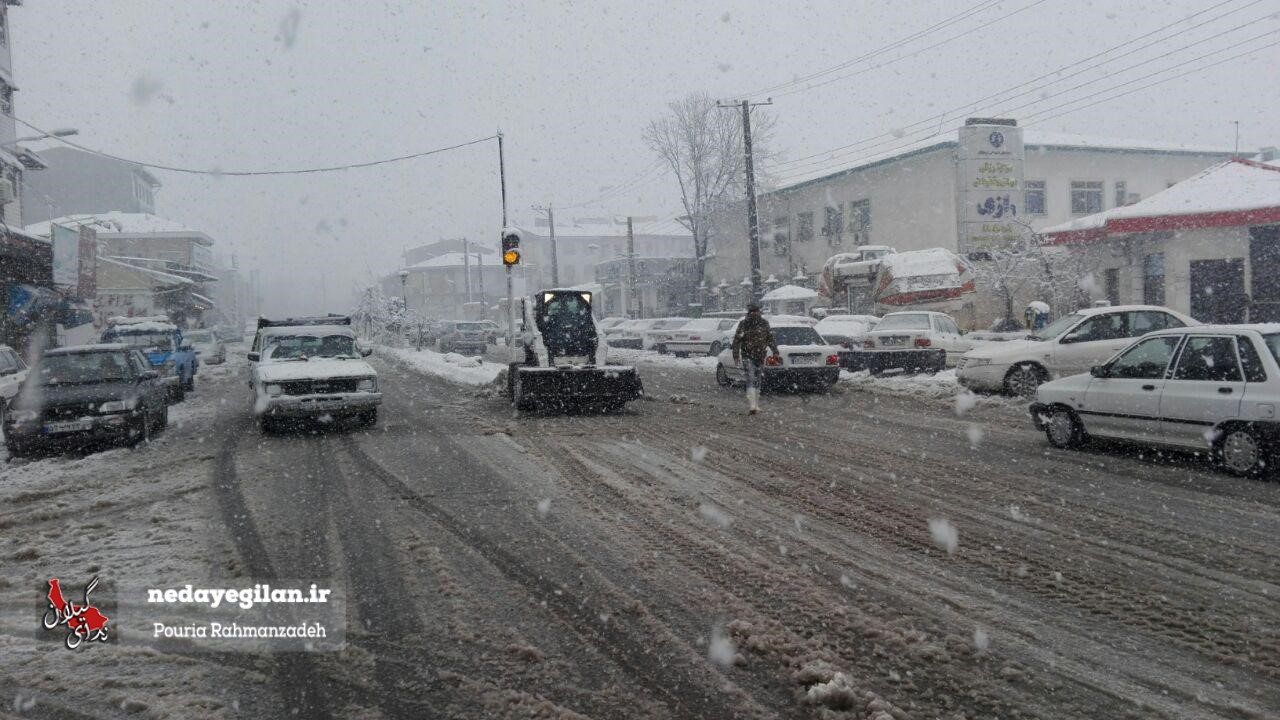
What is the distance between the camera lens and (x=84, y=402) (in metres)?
11.3

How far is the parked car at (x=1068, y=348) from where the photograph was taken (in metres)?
13.5

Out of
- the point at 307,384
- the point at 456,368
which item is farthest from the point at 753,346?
the point at 456,368

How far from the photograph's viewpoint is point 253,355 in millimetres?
13477

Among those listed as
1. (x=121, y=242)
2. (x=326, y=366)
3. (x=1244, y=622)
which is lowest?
(x=1244, y=622)

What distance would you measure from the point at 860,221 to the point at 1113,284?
52.3ft

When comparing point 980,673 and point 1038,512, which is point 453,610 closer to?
point 980,673

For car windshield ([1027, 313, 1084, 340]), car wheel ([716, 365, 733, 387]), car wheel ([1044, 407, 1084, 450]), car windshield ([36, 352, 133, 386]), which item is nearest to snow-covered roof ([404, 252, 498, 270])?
car wheel ([716, 365, 733, 387])

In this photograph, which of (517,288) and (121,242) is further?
(517,288)

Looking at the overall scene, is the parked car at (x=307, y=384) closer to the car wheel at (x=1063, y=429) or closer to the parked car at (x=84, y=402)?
the parked car at (x=84, y=402)

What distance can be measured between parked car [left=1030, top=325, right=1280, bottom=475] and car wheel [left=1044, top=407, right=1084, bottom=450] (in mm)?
11

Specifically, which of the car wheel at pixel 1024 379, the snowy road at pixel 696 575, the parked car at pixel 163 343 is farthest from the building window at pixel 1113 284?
the parked car at pixel 163 343

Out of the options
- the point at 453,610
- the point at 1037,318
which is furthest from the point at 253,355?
the point at 1037,318

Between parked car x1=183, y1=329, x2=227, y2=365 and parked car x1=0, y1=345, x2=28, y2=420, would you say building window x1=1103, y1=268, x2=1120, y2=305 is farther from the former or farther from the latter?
parked car x1=183, y1=329, x2=227, y2=365

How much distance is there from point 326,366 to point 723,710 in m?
10.5
